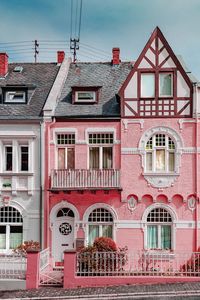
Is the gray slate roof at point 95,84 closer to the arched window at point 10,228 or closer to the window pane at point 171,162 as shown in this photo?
the window pane at point 171,162

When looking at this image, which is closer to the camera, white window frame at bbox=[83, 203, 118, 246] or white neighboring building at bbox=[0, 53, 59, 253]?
white window frame at bbox=[83, 203, 118, 246]

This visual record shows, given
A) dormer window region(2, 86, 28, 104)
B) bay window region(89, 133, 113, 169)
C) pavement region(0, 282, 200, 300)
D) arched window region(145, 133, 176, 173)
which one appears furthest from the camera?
dormer window region(2, 86, 28, 104)

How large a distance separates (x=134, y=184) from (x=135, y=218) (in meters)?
1.81

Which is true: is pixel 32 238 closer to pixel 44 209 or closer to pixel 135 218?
pixel 44 209

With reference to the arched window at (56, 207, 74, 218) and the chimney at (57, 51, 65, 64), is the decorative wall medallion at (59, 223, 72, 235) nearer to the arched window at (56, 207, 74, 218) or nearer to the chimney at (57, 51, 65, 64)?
the arched window at (56, 207, 74, 218)

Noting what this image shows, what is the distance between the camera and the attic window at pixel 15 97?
29.9 m

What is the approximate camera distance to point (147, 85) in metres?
28.1

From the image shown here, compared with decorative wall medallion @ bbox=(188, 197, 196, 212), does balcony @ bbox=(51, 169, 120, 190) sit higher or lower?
higher

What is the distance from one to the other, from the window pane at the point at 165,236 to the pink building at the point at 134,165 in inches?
2.1

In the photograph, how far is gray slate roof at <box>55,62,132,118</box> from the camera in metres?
28.7

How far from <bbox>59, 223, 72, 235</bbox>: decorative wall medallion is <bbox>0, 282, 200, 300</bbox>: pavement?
5.78 m

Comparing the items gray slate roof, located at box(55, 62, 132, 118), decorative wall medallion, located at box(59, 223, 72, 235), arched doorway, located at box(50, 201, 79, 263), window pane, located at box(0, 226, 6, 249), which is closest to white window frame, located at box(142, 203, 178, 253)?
arched doorway, located at box(50, 201, 79, 263)

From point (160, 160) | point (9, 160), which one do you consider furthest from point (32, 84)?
point (160, 160)

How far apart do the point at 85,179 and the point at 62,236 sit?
3.42 metres
